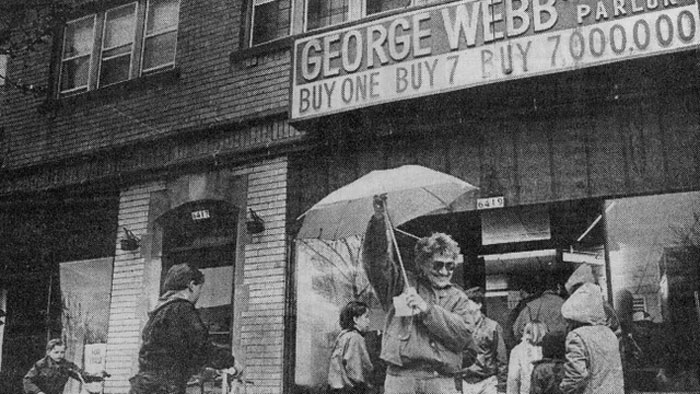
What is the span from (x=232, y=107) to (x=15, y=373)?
5.20m

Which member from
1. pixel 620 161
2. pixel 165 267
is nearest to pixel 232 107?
pixel 165 267

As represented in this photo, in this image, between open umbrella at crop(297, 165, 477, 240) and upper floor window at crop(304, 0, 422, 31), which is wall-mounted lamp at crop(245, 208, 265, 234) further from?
upper floor window at crop(304, 0, 422, 31)

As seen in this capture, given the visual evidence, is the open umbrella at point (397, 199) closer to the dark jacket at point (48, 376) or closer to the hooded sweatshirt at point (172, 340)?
the hooded sweatshirt at point (172, 340)

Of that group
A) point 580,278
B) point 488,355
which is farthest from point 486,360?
point 580,278

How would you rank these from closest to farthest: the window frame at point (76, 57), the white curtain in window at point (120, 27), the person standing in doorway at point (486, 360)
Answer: the person standing in doorway at point (486, 360), the white curtain in window at point (120, 27), the window frame at point (76, 57)

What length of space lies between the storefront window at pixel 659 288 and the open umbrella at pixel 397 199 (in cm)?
162

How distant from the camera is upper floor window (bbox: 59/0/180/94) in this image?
10617 millimetres

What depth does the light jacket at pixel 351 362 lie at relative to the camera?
754 centimetres

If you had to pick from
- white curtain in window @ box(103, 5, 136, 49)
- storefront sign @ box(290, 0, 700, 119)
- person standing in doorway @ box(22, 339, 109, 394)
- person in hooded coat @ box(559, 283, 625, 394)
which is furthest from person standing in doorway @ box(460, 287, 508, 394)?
white curtain in window @ box(103, 5, 136, 49)

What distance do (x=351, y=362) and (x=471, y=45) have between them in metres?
3.55

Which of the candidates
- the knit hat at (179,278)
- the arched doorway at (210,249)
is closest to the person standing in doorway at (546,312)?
the knit hat at (179,278)

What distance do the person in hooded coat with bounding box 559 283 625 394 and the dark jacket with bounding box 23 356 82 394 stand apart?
672 centimetres

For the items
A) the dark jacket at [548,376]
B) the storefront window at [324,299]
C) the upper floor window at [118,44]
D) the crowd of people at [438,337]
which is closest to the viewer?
the crowd of people at [438,337]

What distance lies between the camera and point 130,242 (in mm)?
9953
